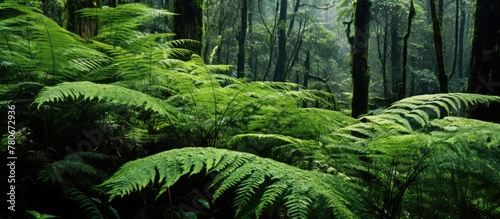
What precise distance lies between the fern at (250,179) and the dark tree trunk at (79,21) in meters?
3.58

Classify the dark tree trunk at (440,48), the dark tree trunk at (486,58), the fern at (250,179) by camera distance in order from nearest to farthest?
the fern at (250,179) → the dark tree trunk at (486,58) → the dark tree trunk at (440,48)

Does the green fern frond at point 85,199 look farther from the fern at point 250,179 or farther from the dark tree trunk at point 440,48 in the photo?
the dark tree trunk at point 440,48

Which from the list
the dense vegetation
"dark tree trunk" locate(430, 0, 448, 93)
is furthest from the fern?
"dark tree trunk" locate(430, 0, 448, 93)

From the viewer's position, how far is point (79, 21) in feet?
14.3

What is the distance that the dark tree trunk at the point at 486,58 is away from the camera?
3629 mm

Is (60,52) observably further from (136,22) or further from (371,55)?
(371,55)

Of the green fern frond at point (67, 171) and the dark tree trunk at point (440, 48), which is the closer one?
the green fern frond at point (67, 171)

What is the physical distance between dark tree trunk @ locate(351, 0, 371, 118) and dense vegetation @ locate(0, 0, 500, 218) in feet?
11.9

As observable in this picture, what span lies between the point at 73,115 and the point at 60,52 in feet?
1.67

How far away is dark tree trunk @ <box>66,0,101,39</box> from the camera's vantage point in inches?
172

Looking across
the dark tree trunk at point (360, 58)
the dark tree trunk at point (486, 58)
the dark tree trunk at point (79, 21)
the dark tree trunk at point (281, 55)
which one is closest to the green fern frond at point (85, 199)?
the dark tree trunk at point (79, 21)

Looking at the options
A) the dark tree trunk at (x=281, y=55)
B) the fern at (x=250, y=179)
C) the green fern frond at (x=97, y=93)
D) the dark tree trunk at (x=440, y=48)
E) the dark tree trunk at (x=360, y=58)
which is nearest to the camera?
the fern at (x=250, y=179)

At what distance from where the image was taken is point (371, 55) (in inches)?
1180

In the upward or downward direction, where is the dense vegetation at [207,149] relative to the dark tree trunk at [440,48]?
downward
